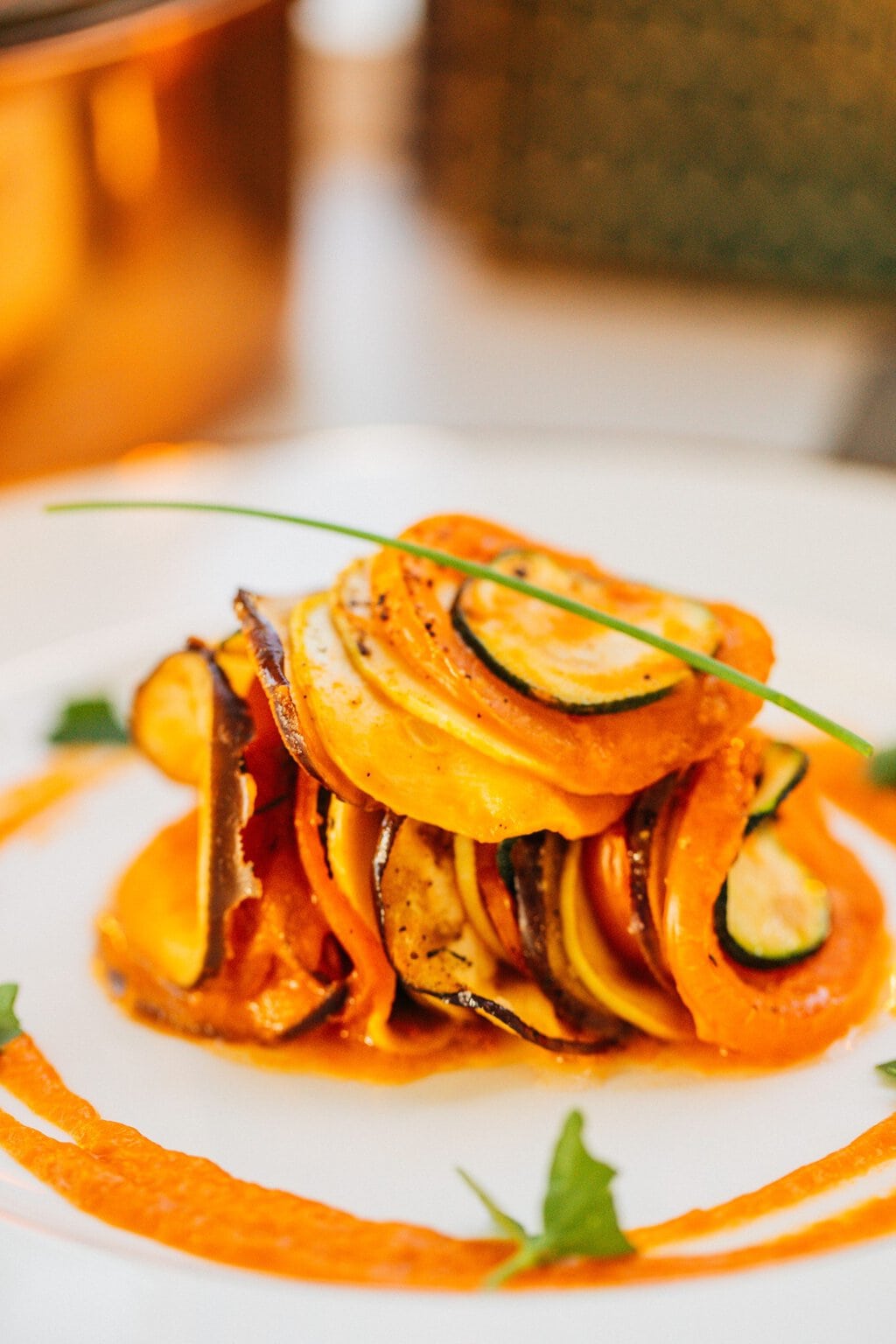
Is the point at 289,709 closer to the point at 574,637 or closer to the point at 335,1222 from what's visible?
the point at 574,637

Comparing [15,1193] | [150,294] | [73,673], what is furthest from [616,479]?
[15,1193]

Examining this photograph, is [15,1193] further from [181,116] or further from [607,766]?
[181,116]

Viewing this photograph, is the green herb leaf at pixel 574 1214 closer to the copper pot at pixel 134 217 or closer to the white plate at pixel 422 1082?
the white plate at pixel 422 1082

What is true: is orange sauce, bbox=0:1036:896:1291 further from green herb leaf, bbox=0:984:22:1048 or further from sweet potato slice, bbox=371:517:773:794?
sweet potato slice, bbox=371:517:773:794

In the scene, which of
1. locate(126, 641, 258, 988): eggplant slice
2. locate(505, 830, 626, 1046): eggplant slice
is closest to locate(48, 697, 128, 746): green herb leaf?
locate(126, 641, 258, 988): eggplant slice

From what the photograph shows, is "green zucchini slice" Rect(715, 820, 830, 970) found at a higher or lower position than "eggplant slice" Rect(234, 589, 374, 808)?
lower

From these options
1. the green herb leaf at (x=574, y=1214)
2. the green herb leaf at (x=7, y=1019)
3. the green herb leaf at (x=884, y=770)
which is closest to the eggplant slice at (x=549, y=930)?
the green herb leaf at (x=574, y=1214)
